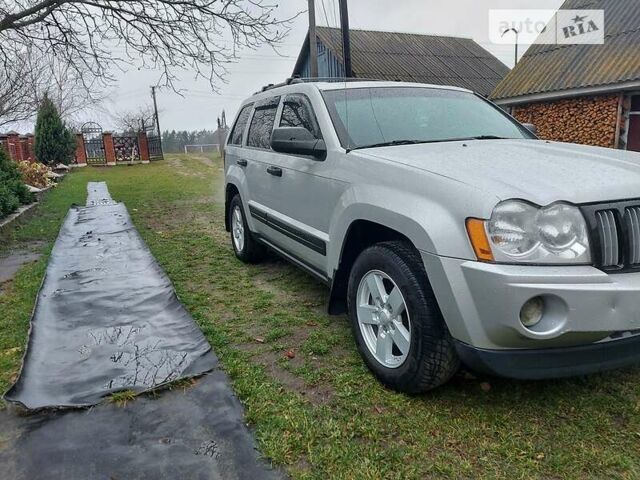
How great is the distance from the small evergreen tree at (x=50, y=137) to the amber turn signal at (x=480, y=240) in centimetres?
2419

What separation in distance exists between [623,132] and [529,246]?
11.0 m

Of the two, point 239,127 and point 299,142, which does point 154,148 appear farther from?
point 299,142

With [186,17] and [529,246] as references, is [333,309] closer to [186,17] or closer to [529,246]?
[529,246]

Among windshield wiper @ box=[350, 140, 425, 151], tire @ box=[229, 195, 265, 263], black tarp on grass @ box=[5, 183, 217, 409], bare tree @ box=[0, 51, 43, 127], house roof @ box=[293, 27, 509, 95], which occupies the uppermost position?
house roof @ box=[293, 27, 509, 95]

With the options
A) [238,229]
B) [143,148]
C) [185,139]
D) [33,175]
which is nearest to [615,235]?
[238,229]

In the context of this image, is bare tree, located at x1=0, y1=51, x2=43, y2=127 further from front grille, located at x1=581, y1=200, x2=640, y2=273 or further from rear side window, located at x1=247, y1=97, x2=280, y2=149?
front grille, located at x1=581, y1=200, x2=640, y2=273

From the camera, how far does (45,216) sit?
29.8ft

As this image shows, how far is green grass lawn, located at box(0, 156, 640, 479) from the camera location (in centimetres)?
211

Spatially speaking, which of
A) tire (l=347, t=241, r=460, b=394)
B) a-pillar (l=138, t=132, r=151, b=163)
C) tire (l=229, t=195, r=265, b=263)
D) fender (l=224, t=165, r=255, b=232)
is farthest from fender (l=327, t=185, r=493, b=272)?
a-pillar (l=138, t=132, r=151, b=163)

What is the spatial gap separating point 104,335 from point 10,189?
6669mm

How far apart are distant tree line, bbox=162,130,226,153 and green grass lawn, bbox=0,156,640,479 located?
56.9 metres

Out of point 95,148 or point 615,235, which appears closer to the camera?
point 615,235

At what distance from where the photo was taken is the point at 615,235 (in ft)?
6.85

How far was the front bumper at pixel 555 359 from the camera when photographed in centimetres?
209
